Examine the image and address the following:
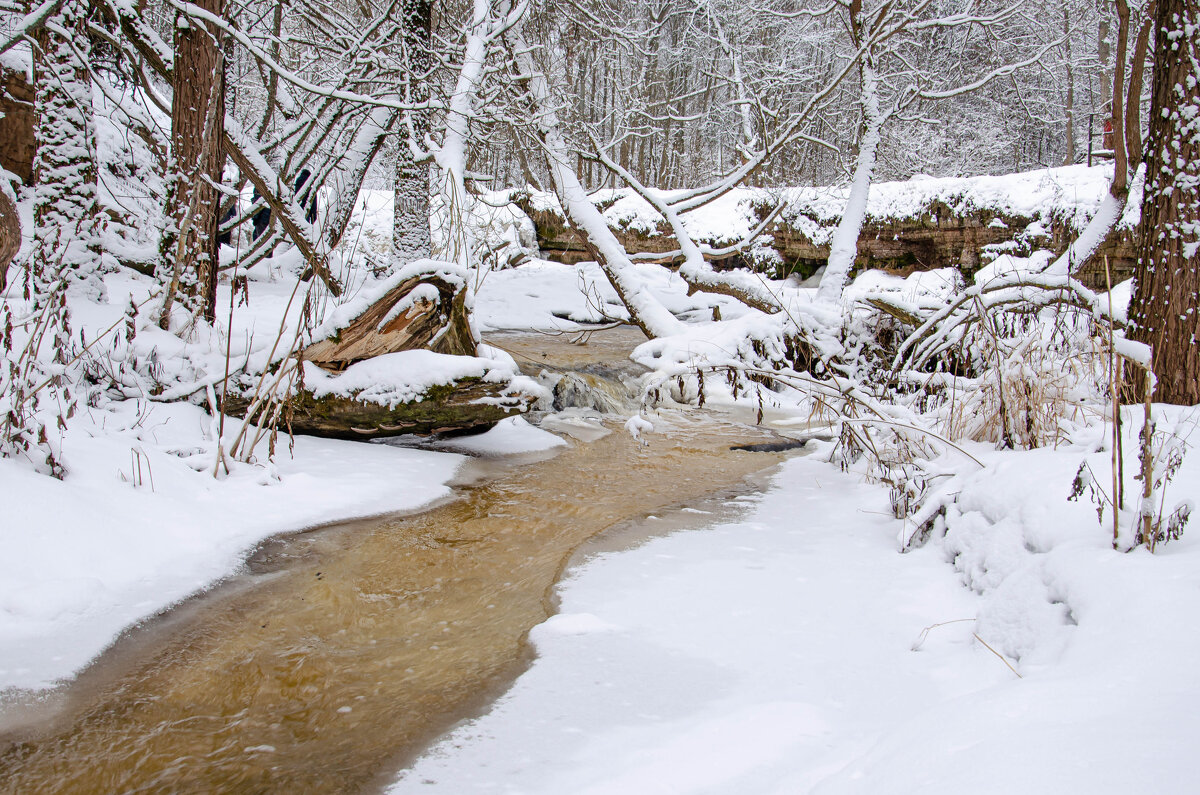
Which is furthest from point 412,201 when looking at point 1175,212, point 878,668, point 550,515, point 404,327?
point 878,668

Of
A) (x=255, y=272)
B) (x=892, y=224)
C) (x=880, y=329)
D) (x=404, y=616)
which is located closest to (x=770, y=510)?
(x=404, y=616)

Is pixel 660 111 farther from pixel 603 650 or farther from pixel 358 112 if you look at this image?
pixel 603 650

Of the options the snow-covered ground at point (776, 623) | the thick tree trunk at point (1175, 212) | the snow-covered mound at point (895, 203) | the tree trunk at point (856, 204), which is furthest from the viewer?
the snow-covered mound at point (895, 203)

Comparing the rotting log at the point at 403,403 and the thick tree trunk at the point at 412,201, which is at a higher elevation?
the thick tree trunk at the point at 412,201

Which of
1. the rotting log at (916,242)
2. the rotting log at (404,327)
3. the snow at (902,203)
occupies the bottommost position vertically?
the rotting log at (404,327)

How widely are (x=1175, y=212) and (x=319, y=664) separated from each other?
457 centimetres

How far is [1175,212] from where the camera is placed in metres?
3.92

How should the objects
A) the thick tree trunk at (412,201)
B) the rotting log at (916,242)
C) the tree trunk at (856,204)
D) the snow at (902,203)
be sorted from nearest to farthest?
the thick tree trunk at (412,201), the tree trunk at (856,204), the rotting log at (916,242), the snow at (902,203)

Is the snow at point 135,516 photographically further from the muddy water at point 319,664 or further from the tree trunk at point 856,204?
the tree trunk at point 856,204

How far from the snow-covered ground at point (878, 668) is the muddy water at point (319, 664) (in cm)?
23

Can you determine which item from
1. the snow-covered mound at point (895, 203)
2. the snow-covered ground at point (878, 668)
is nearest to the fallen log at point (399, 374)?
the snow-covered ground at point (878, 668)

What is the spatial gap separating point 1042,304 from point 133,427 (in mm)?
5457

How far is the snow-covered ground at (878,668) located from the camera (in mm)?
1506

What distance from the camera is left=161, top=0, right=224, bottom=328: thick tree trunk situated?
16.5 feet
